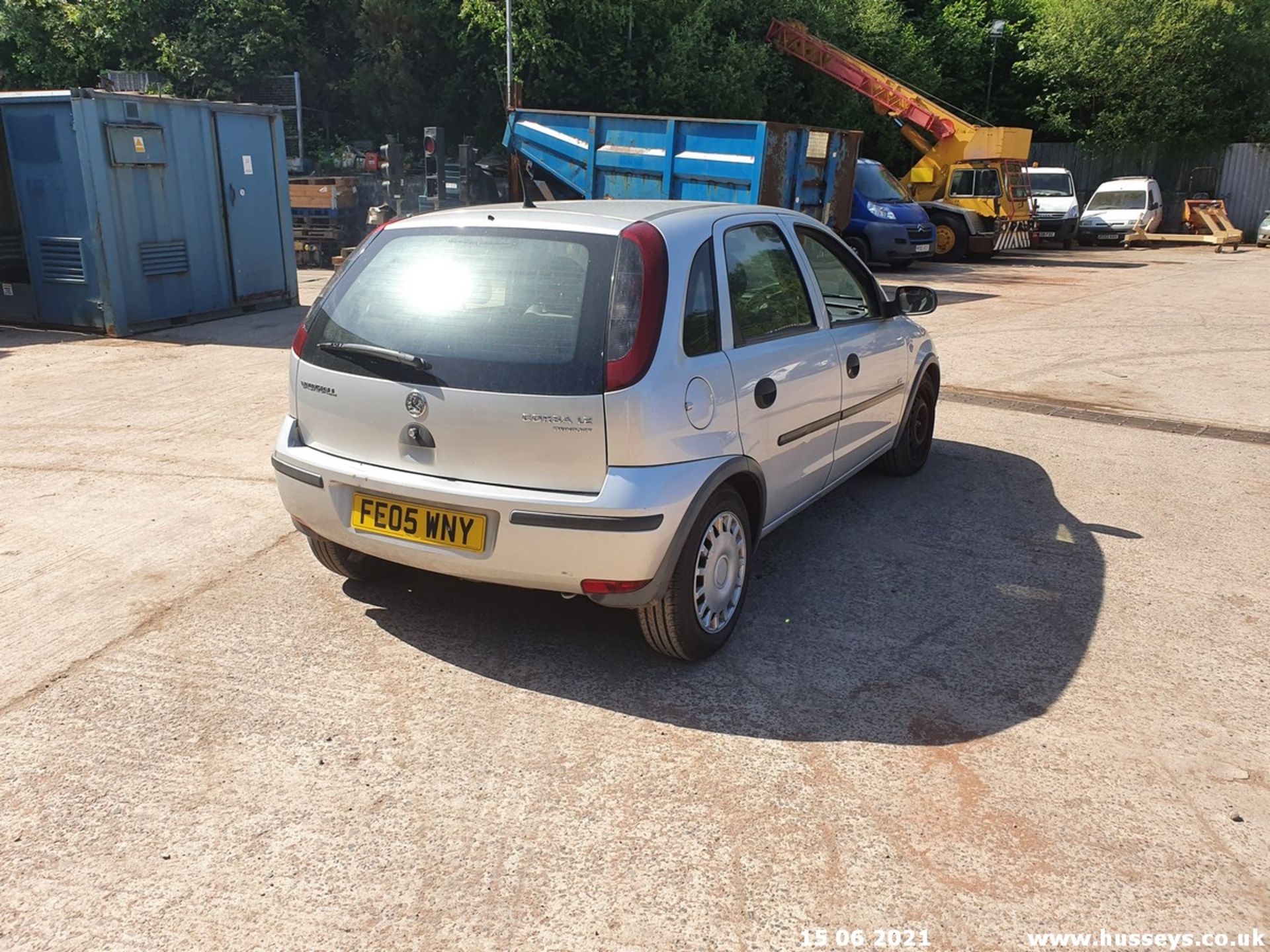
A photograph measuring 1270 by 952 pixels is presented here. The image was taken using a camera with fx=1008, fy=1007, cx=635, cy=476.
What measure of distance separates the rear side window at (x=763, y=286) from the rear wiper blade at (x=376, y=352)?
116 centimetres

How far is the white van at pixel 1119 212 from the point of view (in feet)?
82.7

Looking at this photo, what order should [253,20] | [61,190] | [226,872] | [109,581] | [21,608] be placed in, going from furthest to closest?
[253,20] < [61,190] < [109,581] < [21,608] < [226,872]

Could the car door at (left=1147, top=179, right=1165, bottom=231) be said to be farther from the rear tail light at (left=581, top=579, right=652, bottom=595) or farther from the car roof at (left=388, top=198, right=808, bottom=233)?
the rear tail light at (left=581, top=579, right=652, bottom=595)

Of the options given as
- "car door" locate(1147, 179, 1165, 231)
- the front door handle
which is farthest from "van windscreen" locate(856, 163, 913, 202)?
the front door handle

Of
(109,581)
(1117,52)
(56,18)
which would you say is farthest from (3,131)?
(1117,52)

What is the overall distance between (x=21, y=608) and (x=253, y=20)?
21.5 meters

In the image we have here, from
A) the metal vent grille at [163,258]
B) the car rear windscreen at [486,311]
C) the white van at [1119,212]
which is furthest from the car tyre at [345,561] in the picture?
the white van at [1119,212]

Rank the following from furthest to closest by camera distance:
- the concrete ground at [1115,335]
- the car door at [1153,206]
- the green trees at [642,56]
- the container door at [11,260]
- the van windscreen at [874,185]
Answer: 1. the car door at [1153,206]
2. the green trees at [642,56]
3. the van windscreen at [874,185]
4. the container door at [11,260]
5. the concrete ground at [1115,335]

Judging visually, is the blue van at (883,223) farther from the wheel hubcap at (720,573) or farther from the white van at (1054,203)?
the wheel hubcap at (720,573)

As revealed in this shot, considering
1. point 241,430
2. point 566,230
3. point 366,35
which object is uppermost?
point 366,35

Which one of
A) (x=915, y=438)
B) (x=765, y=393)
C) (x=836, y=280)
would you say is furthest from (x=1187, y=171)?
(x=765, y=393)

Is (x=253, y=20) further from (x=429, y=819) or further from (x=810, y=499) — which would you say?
(x=429, y=819)

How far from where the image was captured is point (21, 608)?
13.2 feet

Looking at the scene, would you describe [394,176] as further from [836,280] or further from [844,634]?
[844,634]
